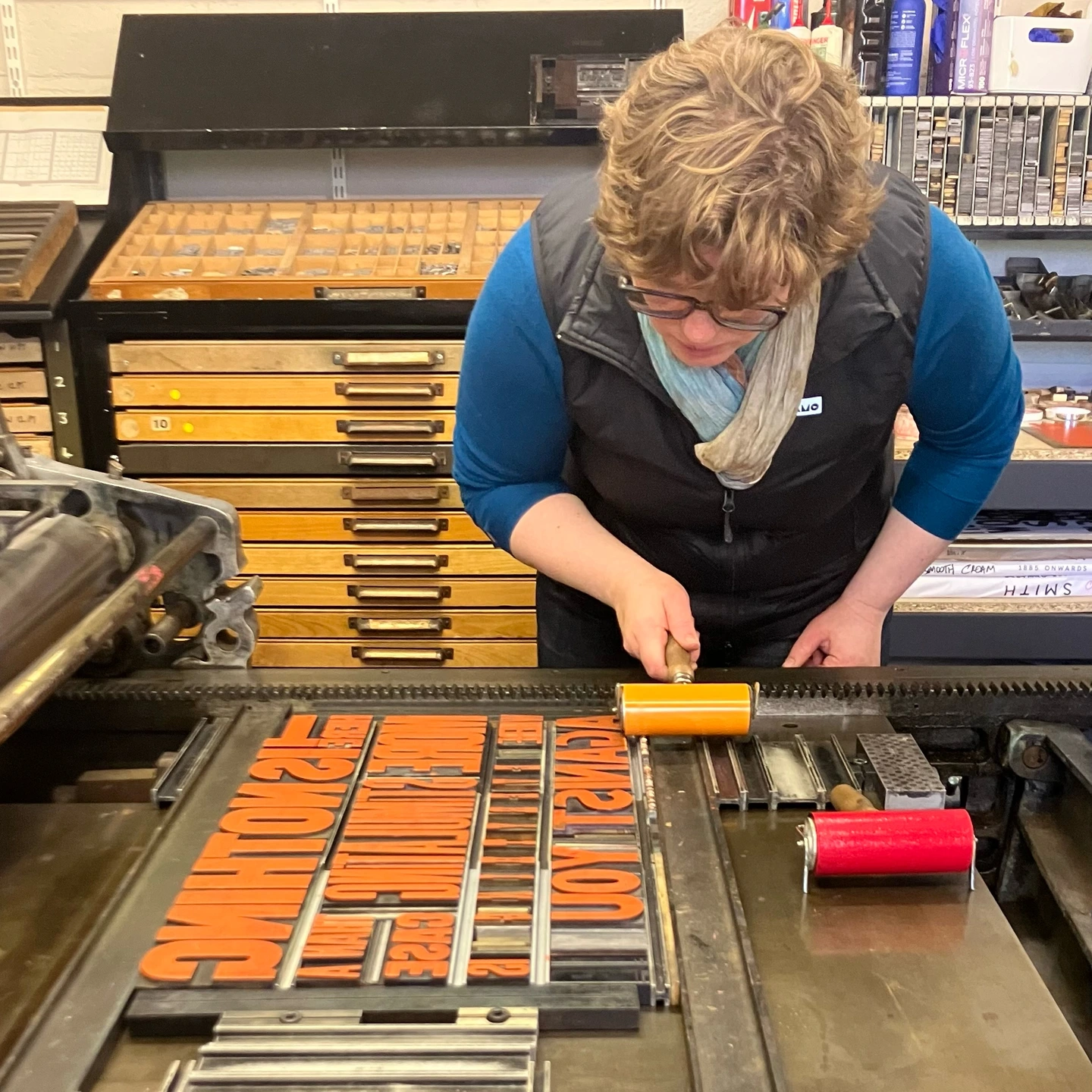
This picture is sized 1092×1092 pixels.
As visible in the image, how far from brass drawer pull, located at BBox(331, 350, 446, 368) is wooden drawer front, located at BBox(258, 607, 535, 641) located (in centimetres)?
61

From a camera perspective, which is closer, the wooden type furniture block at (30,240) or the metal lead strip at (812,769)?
the metal lead strip at (812,769)

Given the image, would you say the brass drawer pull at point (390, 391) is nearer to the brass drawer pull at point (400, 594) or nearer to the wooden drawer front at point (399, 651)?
the brass drawer pull at point (400, 594)

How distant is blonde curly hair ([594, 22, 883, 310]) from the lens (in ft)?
2.63

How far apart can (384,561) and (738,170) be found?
1.92 m

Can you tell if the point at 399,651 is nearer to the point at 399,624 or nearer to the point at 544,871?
the point at 399,624

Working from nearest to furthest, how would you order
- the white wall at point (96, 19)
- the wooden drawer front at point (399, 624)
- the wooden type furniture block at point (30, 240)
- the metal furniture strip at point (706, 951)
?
1. the metal furniture strip at point (706, 951)
2. the wooden type furniture block at point (30, 240)
3. the wooden drawer front at point (399, 624)
4. the white wall at point (96, 19)

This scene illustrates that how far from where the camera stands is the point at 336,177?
9.55 feet

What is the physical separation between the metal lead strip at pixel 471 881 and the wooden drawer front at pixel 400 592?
5.33 ft

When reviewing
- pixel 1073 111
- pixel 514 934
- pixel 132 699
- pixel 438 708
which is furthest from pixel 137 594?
pixel 1073 111

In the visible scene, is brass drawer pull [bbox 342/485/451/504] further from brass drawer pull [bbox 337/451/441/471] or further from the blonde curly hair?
the blonde curly hair

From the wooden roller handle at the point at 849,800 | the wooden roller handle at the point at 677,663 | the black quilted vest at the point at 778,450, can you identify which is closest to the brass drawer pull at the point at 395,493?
the black quilted vest at the point at 778,450

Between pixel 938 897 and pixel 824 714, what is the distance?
26cm

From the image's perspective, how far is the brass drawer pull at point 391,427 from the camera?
2504 millimetres

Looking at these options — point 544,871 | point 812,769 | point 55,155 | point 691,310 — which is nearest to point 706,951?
point 544,871
